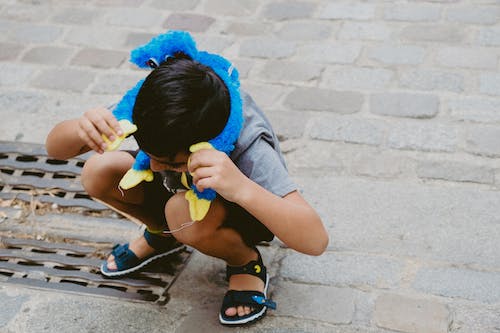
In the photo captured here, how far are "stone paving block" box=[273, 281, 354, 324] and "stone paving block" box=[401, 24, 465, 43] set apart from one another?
1824 millimetres

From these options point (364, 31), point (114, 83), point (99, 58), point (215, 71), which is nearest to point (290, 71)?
point (364, 31)

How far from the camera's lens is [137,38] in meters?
3.88

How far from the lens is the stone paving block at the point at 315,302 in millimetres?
2246

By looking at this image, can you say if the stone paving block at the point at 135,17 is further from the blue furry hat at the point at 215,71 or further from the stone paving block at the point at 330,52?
the blue furry hat at the point at 215,71

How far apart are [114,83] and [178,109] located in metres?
A: 1.76

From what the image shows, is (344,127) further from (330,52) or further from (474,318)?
(474,318)

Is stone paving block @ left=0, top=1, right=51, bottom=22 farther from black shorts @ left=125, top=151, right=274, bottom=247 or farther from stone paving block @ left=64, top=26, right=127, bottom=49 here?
black shorts @ left=125, top=151, right=274, bottom=247

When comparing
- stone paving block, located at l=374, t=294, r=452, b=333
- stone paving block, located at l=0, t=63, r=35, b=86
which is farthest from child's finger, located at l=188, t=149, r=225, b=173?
stone paving block, located at l=0, t=63, r=35, b=86

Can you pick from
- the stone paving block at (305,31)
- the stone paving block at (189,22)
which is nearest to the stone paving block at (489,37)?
the stone paving block at (305,31)

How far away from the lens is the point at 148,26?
4.00 metres

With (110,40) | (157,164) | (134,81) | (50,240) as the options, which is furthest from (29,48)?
(157,164)

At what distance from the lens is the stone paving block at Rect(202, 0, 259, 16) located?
410cm

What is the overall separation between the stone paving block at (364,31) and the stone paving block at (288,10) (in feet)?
0.86

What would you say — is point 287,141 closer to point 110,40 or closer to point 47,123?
point 47,123
